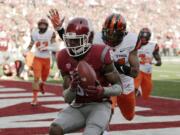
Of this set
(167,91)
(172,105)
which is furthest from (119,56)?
(167,91)

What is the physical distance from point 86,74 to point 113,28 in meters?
1.45

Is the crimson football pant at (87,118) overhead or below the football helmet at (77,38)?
below

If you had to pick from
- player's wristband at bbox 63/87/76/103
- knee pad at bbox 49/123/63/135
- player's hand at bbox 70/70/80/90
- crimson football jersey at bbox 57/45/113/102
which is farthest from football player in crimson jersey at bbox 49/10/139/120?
knee pad at bbox 49/123/63/135

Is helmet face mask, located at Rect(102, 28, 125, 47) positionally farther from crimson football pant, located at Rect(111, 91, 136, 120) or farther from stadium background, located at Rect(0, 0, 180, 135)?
stadium background, located at Rect(0, 0, 180, 135)

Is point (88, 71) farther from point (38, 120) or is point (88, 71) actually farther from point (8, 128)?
point (38, 120)

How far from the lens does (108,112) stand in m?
4.39

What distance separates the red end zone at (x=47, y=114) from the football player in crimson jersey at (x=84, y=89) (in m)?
2.21

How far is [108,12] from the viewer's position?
40.6 metres

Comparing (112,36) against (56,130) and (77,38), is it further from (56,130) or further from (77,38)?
(56,130)

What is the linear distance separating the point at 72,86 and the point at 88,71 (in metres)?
0.23

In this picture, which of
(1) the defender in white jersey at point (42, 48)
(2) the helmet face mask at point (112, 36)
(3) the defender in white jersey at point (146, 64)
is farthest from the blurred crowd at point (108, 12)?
(2) the helmet face mask at point (112, 36)

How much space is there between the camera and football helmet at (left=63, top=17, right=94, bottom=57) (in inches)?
167

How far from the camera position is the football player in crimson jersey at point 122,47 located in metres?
5.35

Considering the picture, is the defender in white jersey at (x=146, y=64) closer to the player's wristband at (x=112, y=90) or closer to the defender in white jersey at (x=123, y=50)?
the defender in white jersey at (x=123, y=50)
